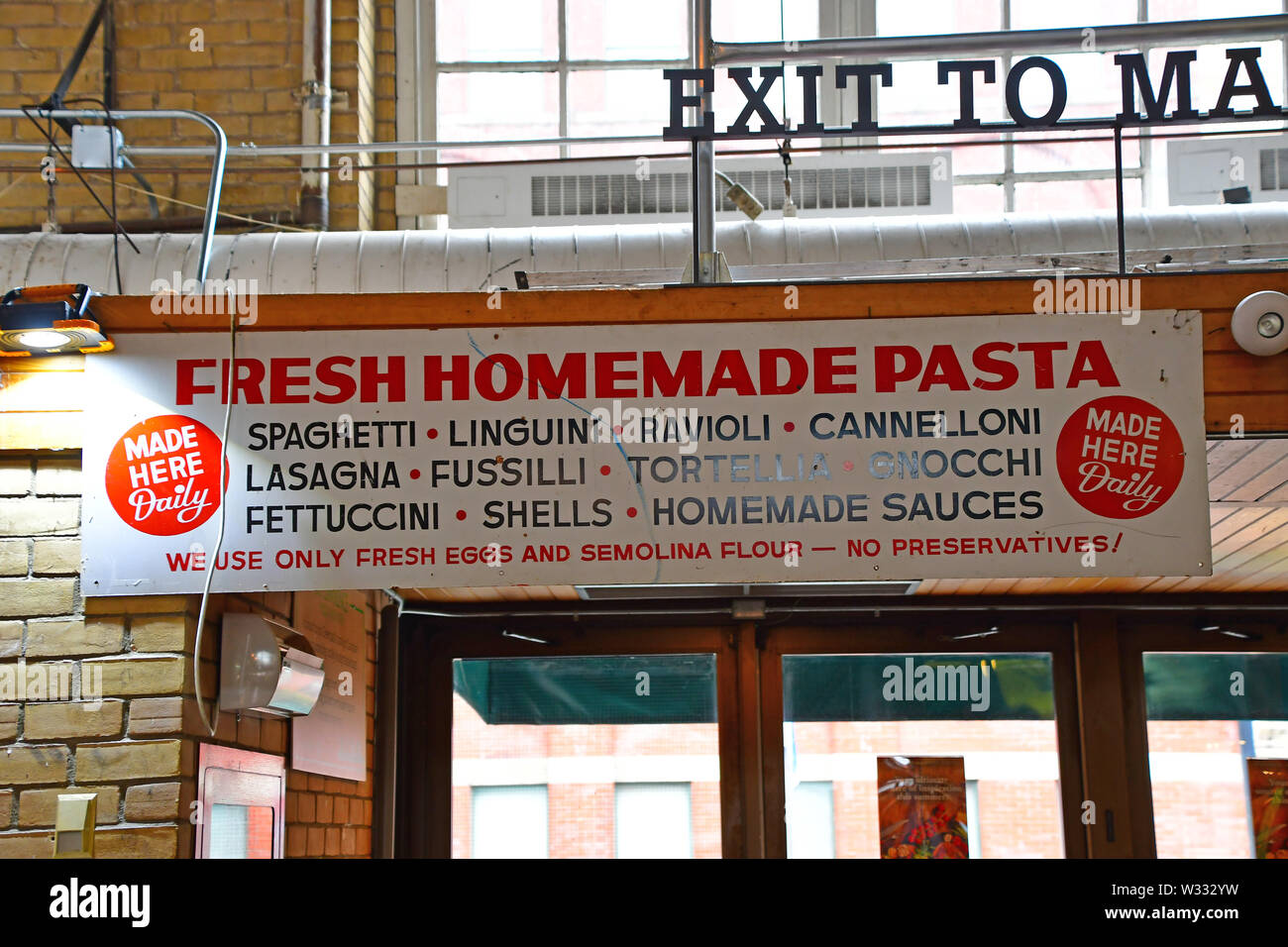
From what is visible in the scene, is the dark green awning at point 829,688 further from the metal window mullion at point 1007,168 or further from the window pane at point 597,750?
the metal window mullion at point 1007,168

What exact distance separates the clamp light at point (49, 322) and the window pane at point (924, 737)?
3490mm

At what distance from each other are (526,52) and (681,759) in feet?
11.7

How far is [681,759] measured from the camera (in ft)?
19.2

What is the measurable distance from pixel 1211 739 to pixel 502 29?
4.77 meters

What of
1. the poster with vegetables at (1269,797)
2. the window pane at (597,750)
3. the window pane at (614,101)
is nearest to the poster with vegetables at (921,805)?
the window pane at (597,750)

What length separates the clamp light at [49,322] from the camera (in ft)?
11.0

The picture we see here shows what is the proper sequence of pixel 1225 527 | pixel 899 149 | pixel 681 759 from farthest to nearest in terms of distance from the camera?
pixel 899 149, pixel 681 759, pixel 1225 527

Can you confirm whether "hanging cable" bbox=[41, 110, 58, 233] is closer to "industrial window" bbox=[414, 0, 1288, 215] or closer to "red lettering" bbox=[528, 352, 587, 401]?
"industrial window" bbox=[414, 0, 1288, 215]

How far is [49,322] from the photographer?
131 inches

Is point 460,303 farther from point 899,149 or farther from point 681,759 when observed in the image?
point 899,149

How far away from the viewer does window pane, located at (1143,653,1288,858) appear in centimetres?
577

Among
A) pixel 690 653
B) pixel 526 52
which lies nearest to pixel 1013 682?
pixel 690 653

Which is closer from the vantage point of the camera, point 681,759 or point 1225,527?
point 1225,527
